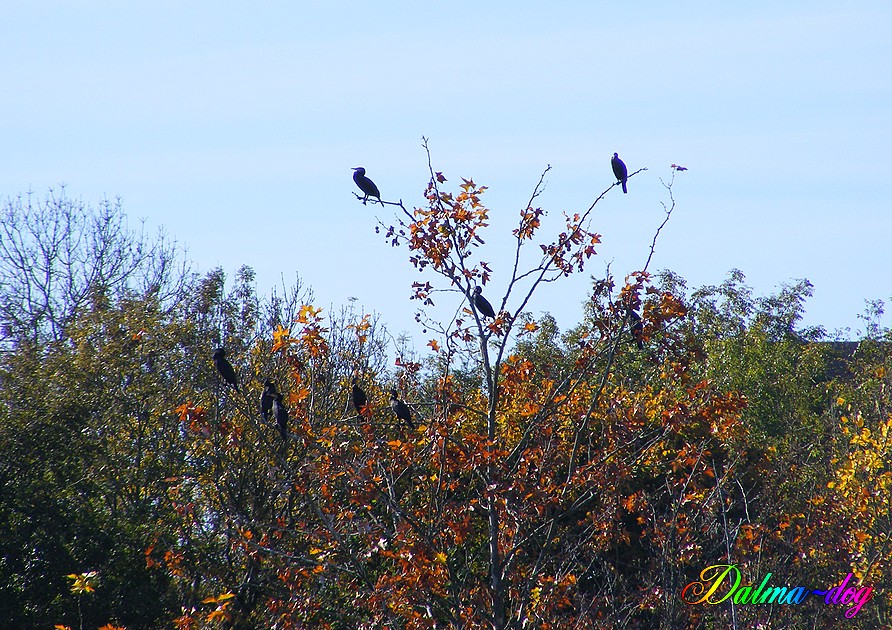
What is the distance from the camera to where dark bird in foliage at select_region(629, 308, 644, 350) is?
7.52m

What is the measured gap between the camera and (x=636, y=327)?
24.7 ft

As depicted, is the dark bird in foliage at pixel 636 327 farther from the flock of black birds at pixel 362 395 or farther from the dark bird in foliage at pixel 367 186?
the dark bird in foliage at pixel 367 186

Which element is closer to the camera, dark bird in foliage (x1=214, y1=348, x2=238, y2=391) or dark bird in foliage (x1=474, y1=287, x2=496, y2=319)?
dark bird in foliage (x1=474, y1=287, x2=496, y2=319)

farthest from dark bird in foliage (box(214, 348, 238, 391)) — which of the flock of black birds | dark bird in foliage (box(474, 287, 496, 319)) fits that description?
dark bird in foliage (box(474, 287, 496, 319))

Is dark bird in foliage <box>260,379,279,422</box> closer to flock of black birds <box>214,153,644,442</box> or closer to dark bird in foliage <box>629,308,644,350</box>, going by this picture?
flock of black birds <box>214,153,644,442</box>

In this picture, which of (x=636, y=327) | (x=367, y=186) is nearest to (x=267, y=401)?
(x=367, y=186)

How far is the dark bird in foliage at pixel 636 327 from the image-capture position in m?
7.52

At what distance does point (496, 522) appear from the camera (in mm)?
7660
